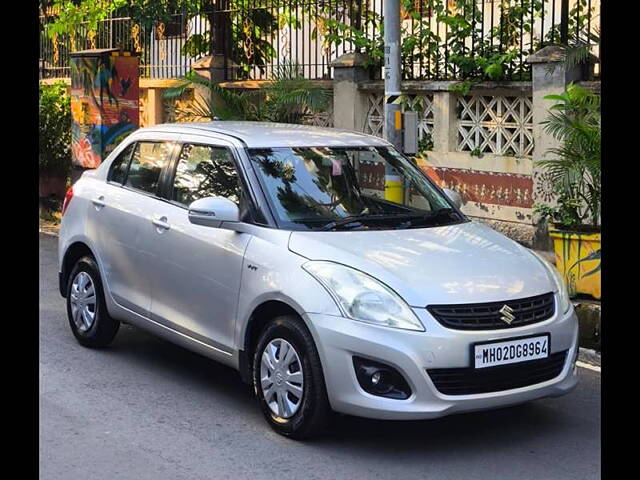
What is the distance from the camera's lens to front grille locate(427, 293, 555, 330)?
18.9 ft

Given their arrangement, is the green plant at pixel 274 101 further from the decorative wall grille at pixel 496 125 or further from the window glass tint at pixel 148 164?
the window glass tint at pixel 148 164

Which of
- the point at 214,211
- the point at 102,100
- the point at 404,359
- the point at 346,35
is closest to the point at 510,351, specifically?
the point at 404,359

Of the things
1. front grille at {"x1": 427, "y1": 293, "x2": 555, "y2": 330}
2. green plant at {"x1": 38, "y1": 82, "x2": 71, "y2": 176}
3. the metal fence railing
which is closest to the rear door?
front grille at {"x1": 427, "y1": 293, "x2": 555, "y2": 330}

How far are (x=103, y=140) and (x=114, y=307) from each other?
7.90 m

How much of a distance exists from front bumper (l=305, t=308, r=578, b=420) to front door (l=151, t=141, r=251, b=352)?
0.88 m

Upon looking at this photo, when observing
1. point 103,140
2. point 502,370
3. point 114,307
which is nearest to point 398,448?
point 502,370

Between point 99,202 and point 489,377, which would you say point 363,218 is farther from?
point 99,202

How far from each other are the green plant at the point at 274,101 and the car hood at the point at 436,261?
645 centimetres

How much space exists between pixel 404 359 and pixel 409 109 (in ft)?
23.4

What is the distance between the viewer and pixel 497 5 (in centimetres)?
1189

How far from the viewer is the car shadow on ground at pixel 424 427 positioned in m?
6.07

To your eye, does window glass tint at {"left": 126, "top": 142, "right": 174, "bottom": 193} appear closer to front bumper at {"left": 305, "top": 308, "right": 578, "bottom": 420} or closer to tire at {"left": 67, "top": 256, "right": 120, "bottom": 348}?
tire at {"left": 67, "top": 256, "right": 120, "bottom": 348}

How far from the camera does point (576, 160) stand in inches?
348

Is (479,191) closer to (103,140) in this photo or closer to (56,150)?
(103,140)
